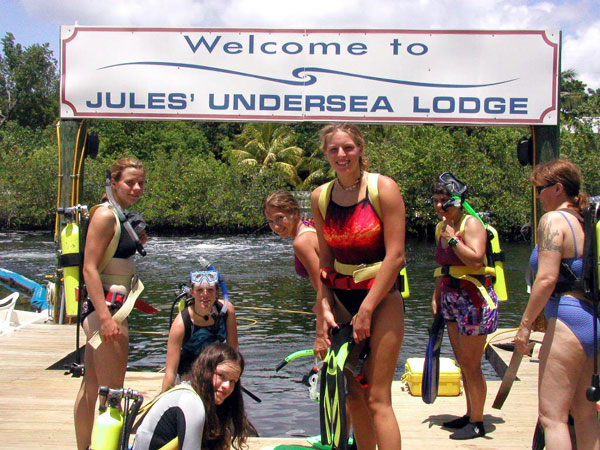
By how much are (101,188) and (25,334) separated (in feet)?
118

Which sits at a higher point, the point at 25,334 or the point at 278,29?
the point at 278,29

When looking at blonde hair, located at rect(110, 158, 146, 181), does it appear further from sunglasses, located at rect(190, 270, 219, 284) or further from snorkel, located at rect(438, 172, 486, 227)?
snorkel, located at rect(438, 172, 486, 227)

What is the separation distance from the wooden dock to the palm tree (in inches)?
1395

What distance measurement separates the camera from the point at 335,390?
3.48 metres

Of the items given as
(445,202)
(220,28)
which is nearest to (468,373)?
(445,202)

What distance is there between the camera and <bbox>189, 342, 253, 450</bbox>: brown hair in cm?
322

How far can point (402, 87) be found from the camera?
7.68m

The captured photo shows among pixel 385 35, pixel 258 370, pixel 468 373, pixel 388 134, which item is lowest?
pixel 258 370

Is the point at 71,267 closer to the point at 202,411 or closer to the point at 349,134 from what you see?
the point at 202,411

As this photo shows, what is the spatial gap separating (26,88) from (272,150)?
3467 cm

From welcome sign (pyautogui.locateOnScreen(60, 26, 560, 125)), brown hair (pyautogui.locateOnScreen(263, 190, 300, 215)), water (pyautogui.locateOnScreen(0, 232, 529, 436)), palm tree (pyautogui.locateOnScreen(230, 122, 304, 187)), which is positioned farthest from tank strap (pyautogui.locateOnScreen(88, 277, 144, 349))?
palm tree (pyautogui.locateOnScreen(230, 122, 304, 187))

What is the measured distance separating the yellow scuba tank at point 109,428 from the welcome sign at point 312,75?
198 inches

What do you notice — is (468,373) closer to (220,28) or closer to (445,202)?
(445,202)

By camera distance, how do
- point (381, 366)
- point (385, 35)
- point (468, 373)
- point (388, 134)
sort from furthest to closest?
1. point (388, 134)
2. point (385, 35)
3. point (468, 373)
4. point (381, 366)
